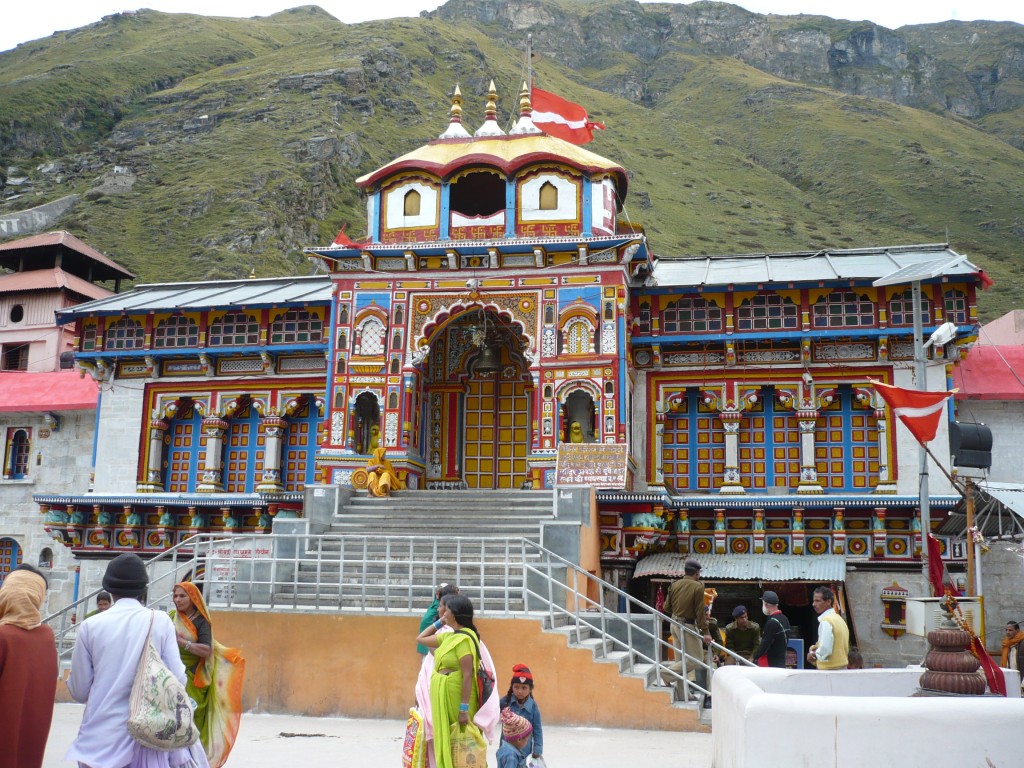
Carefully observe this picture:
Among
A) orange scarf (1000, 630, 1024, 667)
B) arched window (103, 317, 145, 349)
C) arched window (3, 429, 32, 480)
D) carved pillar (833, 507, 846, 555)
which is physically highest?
arched window (103, 317, 145, 349)

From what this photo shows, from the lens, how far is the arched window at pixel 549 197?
70.6 ft

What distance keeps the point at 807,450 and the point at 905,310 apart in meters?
3.41

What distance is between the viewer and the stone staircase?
15.3 m

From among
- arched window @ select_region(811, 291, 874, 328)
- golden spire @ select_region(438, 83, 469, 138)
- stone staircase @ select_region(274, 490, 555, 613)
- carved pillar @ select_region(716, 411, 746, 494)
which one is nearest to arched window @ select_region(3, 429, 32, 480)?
stone staircase @ select_region(274, 490, 555, 613)

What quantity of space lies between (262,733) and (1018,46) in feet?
440

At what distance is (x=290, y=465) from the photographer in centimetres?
2473

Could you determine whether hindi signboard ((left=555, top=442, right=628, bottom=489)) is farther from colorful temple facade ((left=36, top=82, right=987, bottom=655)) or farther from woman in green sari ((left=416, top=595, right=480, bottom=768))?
woman in green sari ((left=416, top=595, right=480, bottom=768))

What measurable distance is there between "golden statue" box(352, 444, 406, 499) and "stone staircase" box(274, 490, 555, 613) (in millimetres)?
246

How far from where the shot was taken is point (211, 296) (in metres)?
25.5

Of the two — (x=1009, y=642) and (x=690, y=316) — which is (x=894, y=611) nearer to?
(x=1009, y=642)

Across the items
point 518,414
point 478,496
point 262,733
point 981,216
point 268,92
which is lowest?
point 262,733

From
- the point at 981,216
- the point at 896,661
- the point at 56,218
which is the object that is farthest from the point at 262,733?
the point at 981,216

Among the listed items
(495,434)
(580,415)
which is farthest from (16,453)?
(580,415)

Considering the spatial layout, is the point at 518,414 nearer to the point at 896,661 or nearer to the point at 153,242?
the point at 896,661
